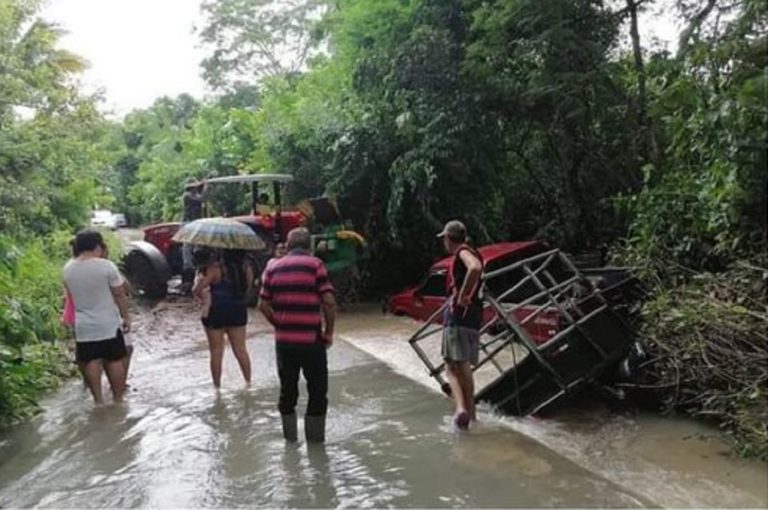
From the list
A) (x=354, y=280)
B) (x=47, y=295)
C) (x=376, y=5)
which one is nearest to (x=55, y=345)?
(x=47, y=295)

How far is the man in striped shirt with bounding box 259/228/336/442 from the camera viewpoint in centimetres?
602

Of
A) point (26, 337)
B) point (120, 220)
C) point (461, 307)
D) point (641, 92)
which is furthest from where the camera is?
point (120, 220)

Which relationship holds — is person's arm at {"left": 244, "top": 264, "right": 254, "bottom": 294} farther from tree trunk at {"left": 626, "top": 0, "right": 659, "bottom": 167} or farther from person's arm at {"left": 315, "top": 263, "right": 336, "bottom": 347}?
tree trunk at {"left": 626, "top": 0, "right": 659, "bottom": 167}

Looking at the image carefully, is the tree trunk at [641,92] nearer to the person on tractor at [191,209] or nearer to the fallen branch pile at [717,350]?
the fallen branch pile at [717,350]

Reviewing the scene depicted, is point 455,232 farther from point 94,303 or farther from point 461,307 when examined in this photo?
point 94,303

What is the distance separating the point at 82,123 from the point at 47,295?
20.8ft

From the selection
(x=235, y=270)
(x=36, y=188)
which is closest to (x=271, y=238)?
(x=36, y=188)

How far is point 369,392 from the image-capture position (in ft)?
26.8

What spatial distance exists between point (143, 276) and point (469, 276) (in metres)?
9.71

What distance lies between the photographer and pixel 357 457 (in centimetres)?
594

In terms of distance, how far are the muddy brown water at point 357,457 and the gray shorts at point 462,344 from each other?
61 centimetres

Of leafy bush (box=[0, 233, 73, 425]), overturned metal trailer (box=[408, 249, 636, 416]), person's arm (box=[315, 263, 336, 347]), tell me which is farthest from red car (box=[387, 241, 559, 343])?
leafy bush (box=[0, 233, 73, 425])

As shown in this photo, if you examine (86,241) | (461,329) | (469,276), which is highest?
(86,241)

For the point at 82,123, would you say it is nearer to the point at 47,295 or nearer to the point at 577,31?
the point at 47,295
